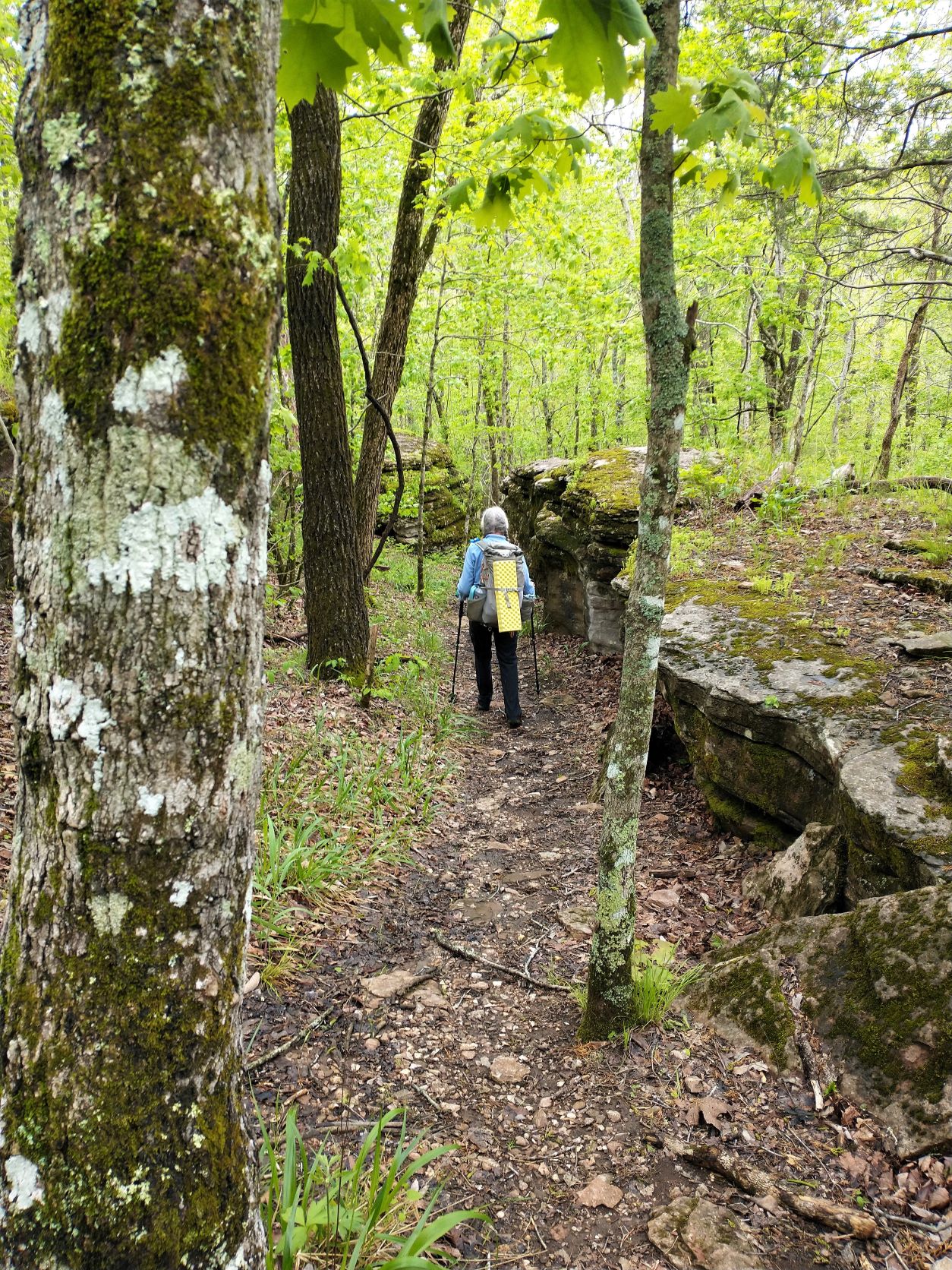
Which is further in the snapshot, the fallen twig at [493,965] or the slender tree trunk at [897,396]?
the slender tree trunk at [897,396]

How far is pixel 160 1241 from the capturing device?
1269mm

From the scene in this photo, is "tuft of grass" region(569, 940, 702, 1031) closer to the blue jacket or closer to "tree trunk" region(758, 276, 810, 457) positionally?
the blue jacket

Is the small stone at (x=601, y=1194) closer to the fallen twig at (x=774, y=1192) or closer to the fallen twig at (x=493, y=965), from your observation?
the fallen twig at (x=774, y=1192)

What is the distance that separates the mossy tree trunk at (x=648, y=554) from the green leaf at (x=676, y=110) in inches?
11.3

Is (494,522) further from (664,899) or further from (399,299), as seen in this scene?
(664,899)

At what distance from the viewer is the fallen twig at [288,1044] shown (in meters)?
2.84

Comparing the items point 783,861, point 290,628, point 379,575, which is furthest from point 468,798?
point 379,575

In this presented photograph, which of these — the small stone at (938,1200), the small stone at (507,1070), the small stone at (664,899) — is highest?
the small stone at (938,1200)

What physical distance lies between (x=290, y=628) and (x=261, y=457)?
7.54 metres

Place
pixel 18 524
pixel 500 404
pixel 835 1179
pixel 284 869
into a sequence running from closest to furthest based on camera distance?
pixel 18 524 → pixel 835 1179 → pixel 284 869 → pixel 500 404

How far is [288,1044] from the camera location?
2996 millimetres

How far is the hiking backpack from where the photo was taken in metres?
8.19

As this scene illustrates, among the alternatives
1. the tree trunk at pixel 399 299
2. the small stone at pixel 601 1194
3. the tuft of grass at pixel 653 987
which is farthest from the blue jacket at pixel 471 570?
the small stone at pixel 601 1194

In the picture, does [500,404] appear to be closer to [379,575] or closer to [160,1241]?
[379,575]
